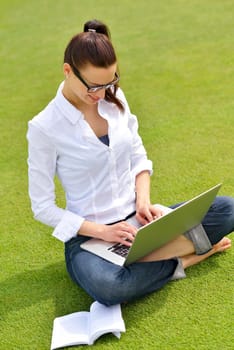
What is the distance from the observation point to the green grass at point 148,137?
82.9 inches

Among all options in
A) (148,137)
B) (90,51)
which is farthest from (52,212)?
(148,137)

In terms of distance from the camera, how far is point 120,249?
2.16 meters

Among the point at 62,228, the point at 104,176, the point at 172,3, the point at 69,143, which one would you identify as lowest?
the point at 172,3

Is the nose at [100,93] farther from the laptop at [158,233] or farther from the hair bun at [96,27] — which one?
the laptop at [158,233]

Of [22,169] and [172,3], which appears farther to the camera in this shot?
[172,3]

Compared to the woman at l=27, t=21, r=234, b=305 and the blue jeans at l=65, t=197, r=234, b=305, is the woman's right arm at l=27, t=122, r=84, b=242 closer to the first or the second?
the woman at l=27, t=21, r=234, b=305

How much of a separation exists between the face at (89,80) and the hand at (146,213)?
1.58 feet

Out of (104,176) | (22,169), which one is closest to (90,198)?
(104,176)

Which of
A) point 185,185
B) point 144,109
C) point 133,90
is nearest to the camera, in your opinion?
point 185,185

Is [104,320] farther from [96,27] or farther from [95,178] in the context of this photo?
[96,27]

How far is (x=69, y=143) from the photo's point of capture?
6.88ft

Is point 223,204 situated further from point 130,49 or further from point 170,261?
Result: point 130,49

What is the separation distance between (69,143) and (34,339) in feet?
Answer: 2.46

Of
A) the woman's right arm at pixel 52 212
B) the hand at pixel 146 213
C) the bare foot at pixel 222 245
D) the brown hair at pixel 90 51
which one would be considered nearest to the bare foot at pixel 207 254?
the bare foot at pixel 222 245
